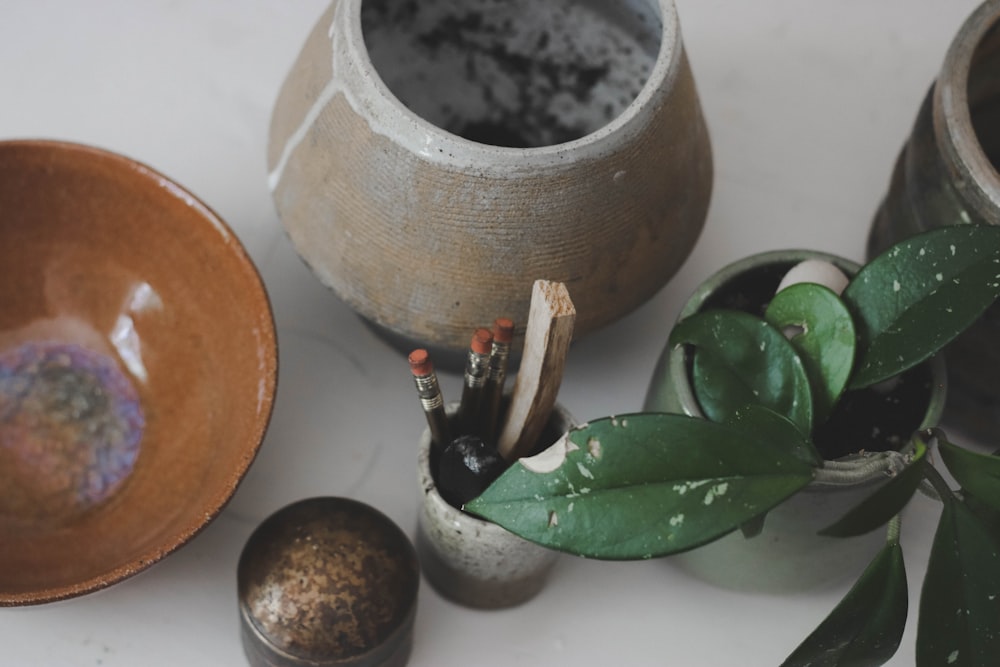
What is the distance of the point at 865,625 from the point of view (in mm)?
467

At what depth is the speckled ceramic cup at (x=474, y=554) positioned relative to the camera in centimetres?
53

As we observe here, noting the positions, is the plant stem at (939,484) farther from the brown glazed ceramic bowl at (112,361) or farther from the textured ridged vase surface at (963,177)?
the brown glazed ceramic bowl at (112,361)

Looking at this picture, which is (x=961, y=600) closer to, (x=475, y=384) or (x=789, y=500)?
(x=789, y=500)

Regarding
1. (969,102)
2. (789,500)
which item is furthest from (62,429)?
(969,102)

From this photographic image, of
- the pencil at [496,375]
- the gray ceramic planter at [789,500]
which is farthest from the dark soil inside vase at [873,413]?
the pencil at [496,375]

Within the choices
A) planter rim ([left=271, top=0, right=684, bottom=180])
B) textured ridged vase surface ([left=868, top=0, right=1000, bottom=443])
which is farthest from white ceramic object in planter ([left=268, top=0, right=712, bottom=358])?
textured ridged vase surface ([left=868, top=0, right=1000, bottom=443])

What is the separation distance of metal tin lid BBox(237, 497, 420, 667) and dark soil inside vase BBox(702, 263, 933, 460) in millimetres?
187

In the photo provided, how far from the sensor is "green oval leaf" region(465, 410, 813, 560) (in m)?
0.43

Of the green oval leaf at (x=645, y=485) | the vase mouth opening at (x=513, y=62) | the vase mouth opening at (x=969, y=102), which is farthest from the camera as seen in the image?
the vase mouth opening at (x=513, y=62)

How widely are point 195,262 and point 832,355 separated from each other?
326mm

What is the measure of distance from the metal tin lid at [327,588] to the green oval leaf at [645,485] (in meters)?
0.10

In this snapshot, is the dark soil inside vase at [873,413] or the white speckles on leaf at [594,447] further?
the dark soil inside vase at [873,413]

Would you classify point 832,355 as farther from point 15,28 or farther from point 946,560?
point 15,28

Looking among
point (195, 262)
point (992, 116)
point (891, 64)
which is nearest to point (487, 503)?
point (195, 262)
